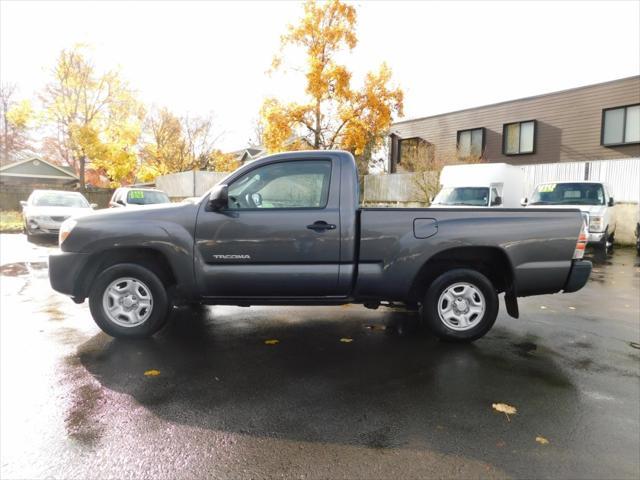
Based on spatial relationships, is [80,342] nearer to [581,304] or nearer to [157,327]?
[157,327]

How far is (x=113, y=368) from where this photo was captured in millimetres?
4008

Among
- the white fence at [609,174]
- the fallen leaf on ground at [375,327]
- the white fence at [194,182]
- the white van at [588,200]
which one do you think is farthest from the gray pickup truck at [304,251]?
the white fence at [194,182]

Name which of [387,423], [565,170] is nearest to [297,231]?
[387,423]

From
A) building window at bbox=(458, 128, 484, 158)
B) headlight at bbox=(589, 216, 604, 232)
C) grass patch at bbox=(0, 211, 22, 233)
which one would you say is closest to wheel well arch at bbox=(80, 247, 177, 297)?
headlight at bbox=(589, 216, 604, 232)

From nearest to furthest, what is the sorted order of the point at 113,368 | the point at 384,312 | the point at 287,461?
the point at 287,461, the point at 113,368, the point at 384,312

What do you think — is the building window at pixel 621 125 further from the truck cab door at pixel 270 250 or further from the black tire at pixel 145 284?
the black tire at pixel 145 284

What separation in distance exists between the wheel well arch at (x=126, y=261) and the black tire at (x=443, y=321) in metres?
2.69

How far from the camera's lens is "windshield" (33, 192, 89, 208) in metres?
15.1

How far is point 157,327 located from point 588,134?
23.9 metres

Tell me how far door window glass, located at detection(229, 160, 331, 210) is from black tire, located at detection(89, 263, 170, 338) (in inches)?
45.1

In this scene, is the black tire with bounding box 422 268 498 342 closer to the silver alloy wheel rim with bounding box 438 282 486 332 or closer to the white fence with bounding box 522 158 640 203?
the silver alloy wheel rim with bounding box 438 282 486 332

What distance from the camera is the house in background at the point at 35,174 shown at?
152 feet

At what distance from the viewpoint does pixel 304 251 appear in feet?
14.9

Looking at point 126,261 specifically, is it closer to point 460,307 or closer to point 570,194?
point 460,307
